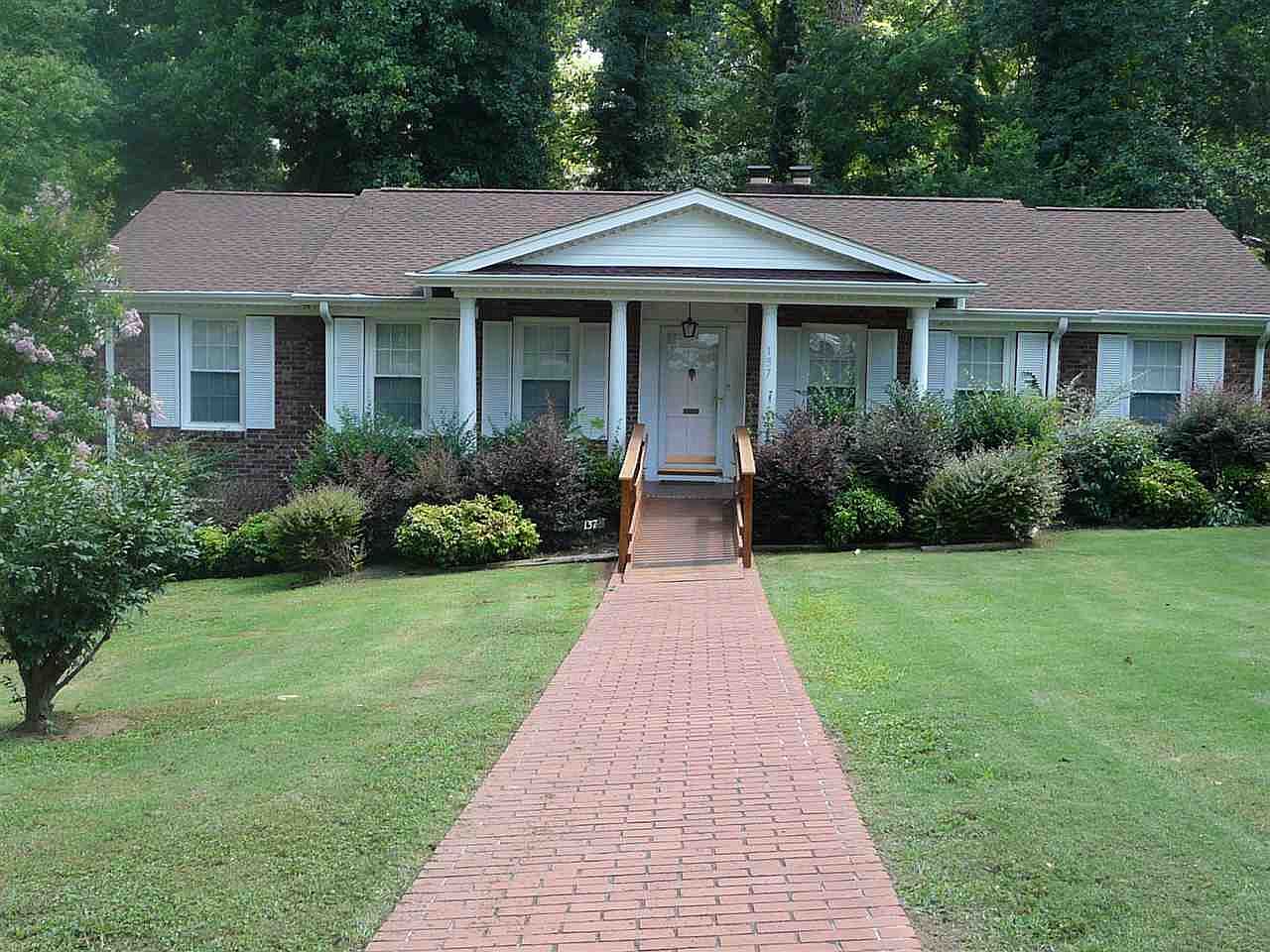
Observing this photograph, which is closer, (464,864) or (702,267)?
(464,864)

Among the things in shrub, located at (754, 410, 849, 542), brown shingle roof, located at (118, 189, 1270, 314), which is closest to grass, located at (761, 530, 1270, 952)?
shrub, located at (754, 410, 849, 542)

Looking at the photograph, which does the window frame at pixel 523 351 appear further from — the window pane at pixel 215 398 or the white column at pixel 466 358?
the window pane at pixel 215 398

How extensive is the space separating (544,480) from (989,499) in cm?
578

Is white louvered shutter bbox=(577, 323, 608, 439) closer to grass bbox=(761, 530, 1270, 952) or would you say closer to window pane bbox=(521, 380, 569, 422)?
window pane bbox=(521, 380, 569, 422)

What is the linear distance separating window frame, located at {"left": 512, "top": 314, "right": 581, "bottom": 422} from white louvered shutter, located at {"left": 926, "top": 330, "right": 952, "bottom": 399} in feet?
19.1

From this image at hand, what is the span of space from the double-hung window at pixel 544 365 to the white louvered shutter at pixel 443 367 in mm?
1101

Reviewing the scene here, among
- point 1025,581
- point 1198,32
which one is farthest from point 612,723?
point 1198,32

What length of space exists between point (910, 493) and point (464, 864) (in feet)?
38.6

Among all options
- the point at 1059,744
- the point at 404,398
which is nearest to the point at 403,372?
the point at 404,398

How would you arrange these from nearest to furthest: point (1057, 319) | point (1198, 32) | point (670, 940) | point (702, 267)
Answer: point (670, 940) → point (702, 267) → point (1057, 319) → point (1198, 32)

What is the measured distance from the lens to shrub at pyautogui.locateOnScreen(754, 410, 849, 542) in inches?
610

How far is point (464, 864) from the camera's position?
5348 millimetres

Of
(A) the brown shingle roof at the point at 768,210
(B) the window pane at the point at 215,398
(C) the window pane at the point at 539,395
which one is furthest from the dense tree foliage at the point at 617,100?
(C) the window pane at the point at 539,395

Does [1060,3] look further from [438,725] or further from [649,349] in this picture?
[438,725]
